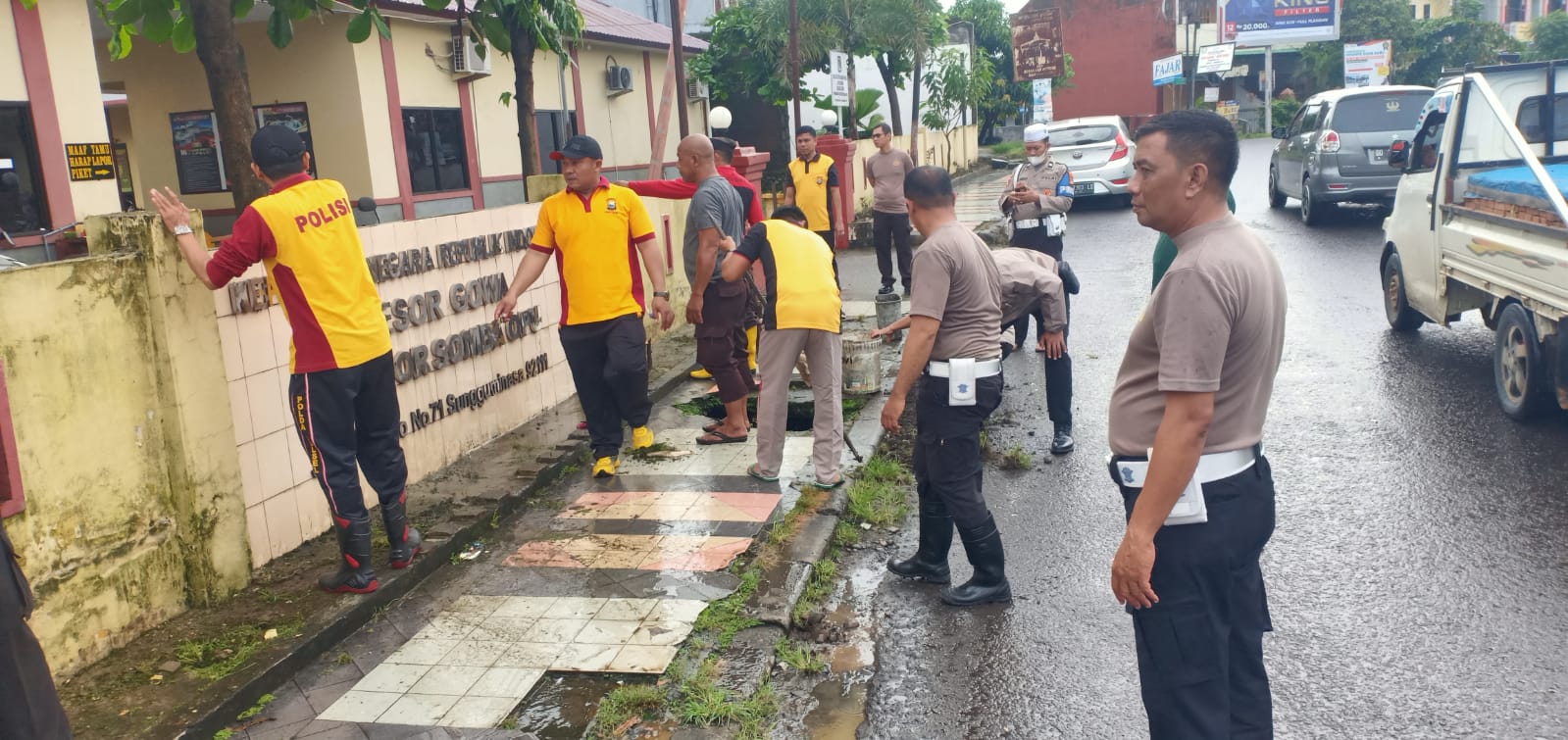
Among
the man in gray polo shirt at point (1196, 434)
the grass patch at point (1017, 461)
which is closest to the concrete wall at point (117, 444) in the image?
the man in gray polo shirt at point (1196, 434)

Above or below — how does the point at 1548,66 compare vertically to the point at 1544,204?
above

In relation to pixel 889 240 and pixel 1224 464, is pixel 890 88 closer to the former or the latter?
pixel 889 240

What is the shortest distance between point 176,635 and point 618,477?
2595mm

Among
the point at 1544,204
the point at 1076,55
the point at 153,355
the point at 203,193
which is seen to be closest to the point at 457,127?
the point at 203,193

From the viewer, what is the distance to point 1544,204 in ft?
20.9

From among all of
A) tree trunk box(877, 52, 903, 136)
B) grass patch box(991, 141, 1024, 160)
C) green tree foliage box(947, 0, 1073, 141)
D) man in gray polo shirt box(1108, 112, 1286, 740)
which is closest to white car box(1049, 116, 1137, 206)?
tree trunk box(877, 52, 903, 136)

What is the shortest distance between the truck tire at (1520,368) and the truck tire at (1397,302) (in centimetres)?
185

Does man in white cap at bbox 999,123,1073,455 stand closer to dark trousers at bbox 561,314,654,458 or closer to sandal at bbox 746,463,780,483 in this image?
sandal at bbox 746,463,780,483

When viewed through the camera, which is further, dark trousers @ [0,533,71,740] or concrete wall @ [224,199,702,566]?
concrete wall @ [224,199,702,566]

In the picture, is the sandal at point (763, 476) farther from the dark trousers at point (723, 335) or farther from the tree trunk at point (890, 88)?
the tree trunk at point (890, 88)

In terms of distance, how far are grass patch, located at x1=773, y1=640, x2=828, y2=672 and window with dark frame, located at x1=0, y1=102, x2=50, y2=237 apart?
8.50 metres

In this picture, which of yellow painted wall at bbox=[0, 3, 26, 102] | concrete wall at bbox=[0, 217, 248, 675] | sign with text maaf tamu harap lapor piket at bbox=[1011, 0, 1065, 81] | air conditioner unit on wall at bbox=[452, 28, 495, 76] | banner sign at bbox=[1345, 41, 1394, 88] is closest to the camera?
concrete wall at bbox=[0, 217, 248, 675]

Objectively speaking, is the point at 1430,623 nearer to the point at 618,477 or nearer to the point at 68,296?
the point at 618,477

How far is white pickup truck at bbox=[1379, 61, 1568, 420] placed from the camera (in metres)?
6.36
